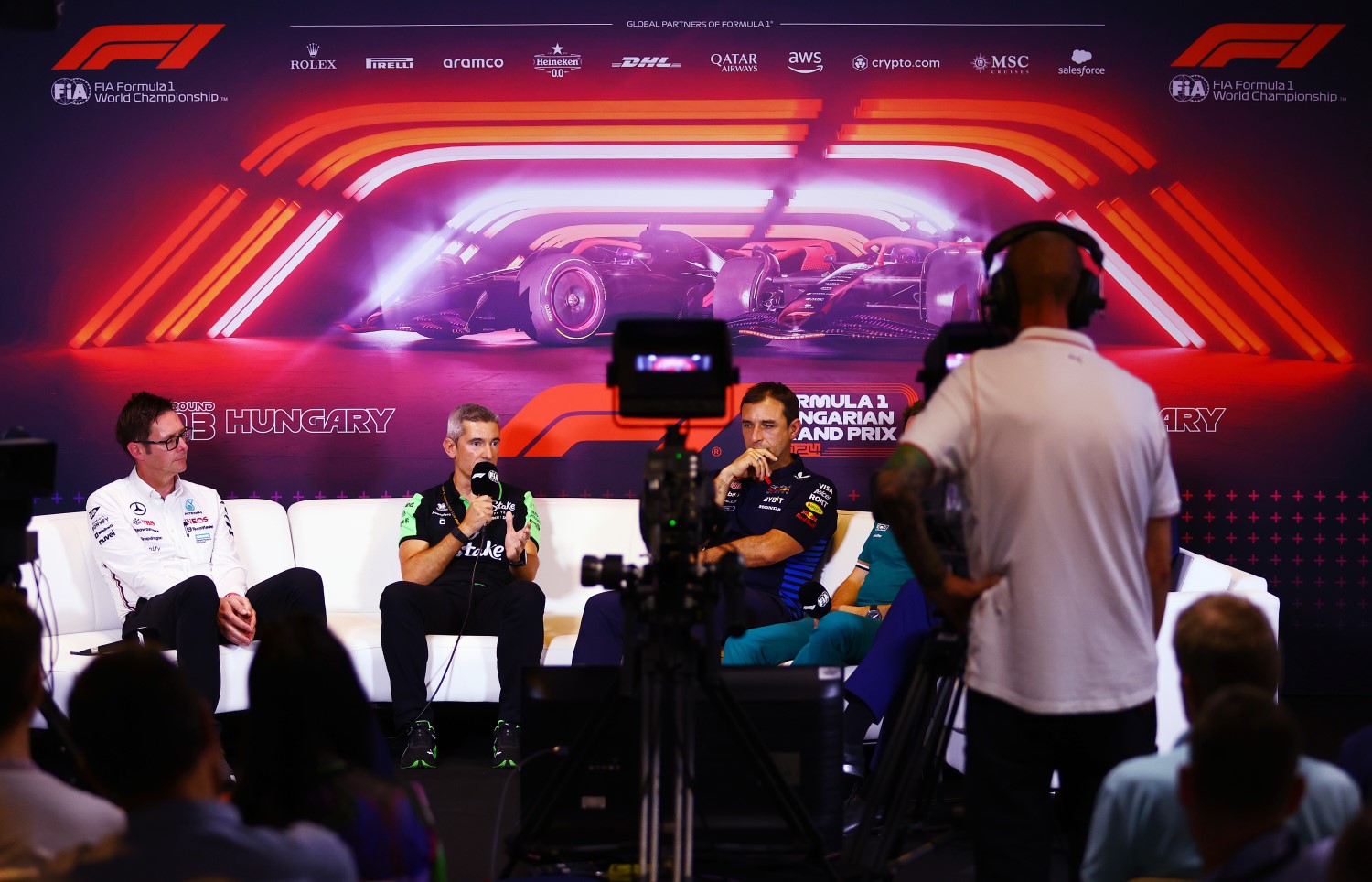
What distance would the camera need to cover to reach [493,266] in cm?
518

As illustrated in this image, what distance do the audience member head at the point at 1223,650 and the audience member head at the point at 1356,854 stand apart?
54 cm

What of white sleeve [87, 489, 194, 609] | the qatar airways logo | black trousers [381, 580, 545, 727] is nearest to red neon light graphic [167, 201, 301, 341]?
the qatar airways logo

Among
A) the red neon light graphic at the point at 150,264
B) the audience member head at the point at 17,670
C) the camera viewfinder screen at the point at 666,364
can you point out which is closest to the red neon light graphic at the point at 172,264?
the red neon light graphic at the point at 150,264

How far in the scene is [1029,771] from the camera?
2146 mm

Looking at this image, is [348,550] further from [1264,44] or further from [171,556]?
[1264,44]

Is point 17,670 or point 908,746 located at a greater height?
point 17,670

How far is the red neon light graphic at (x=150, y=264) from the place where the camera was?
206 inches

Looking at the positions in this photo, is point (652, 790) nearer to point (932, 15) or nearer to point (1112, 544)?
point (1112, 544)

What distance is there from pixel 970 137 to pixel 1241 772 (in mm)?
4007

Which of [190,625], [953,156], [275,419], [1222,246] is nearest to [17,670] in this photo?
[190,625]

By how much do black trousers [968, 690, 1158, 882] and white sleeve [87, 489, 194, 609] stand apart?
10.6 ft

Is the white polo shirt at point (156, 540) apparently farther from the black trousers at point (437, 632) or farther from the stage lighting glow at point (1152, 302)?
the stage lighting glow at point (1152, 302)

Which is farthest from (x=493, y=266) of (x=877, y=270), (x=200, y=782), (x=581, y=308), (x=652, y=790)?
(x=200, y=782)

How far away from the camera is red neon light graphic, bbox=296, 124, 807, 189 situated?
513 cm
